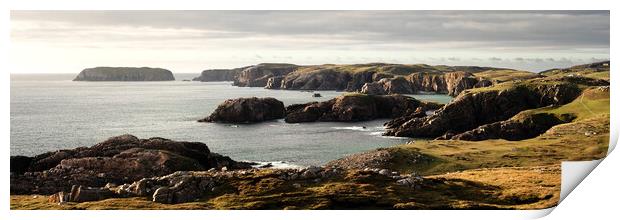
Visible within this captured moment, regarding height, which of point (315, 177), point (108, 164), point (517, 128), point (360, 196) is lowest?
point (360, 196)

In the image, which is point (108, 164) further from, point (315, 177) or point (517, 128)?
point (517, 128)

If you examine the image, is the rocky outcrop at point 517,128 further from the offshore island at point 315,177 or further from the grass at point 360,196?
the grass at point 360,196

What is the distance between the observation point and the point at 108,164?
363ft

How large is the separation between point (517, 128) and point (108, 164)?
356 ft

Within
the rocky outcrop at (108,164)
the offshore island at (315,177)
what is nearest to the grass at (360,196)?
the offshore island at (315,177)

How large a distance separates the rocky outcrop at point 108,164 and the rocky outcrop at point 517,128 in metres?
70.1

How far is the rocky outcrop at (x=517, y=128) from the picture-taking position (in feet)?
554

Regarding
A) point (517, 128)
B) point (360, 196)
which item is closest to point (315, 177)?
point (360, 196)

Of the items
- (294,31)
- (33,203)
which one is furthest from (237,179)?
(294,31)

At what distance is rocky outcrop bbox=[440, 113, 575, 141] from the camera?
554ft

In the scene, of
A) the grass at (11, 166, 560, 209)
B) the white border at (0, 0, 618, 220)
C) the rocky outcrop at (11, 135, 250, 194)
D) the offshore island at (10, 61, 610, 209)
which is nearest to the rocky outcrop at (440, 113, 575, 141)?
the offshore island at (10, 61, 610, 209)
